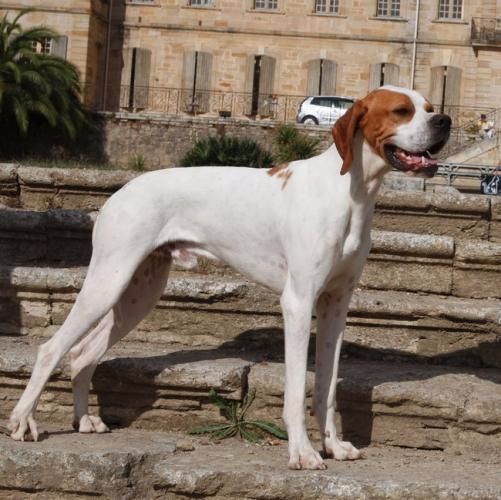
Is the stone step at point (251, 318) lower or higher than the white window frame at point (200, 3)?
lower

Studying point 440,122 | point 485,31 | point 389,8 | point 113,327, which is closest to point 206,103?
point 389,8

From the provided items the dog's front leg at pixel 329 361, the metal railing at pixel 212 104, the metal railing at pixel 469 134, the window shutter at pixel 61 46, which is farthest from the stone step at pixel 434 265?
the window shutter at pixel 61 46

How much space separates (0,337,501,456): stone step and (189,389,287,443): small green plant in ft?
0.12

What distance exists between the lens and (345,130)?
192 inches

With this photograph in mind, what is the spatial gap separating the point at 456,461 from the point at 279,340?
57.8 inches

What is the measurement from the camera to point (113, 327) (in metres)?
5.51

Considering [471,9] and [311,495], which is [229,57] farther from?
[311,495]

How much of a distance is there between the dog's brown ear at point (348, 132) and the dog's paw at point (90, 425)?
165 cm

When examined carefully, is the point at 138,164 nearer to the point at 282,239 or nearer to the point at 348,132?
the point at 282,239

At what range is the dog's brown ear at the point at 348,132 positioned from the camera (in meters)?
4.84

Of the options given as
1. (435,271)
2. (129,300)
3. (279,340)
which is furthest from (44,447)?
(435,271)

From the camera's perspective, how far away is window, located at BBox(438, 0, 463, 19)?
43.1 meters

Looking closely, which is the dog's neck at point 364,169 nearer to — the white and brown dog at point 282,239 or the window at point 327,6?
the white and brown dog at point 282,239

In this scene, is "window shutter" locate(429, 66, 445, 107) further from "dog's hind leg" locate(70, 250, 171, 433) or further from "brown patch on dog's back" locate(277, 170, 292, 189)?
"brown patch on dog's back" locate(277, 170, 292, 189)
